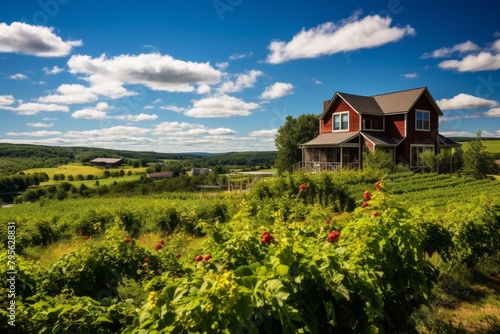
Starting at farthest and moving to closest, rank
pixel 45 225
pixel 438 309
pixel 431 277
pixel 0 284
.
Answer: pixel 45 225, pixel 438 309, pixel 431 277, pixel 0 284

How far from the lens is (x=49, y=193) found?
126 ft

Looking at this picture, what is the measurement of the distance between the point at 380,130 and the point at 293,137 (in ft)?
51.2

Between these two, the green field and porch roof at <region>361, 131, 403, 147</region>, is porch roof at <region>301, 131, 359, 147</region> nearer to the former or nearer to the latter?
porch roof at <region>361, 131, 403, 147</region>

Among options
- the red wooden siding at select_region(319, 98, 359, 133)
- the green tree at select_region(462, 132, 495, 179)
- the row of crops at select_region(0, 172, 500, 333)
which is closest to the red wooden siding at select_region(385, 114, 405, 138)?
the red wooden siding at select_region(319, 98, 359, 133)

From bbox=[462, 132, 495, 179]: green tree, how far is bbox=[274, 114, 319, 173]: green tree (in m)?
19.4

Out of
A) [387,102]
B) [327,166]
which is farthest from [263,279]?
[387,102]

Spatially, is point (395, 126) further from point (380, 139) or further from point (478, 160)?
point (478, 160)

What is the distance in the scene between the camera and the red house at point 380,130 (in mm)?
28828

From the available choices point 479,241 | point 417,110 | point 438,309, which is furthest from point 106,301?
point 417,110

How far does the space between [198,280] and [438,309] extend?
4275 millimetres

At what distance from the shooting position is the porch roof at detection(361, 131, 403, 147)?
27.4 meters

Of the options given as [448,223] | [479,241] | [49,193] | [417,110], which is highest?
[417,110]

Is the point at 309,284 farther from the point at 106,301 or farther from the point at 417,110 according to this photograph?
the point at 417,110

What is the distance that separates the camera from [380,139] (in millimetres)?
→ 28578
